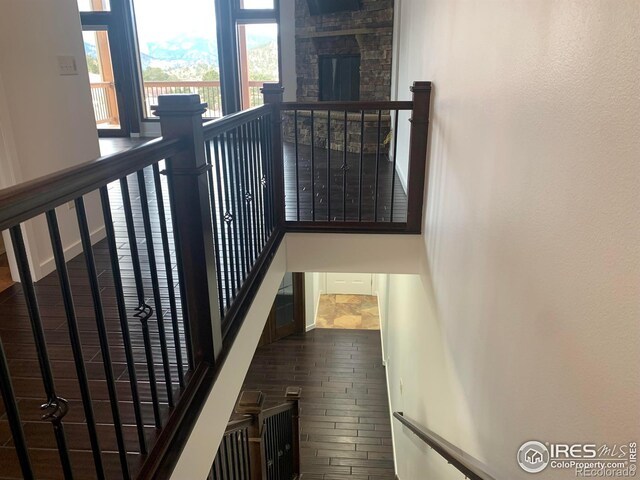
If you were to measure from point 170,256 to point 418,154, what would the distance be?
176cm

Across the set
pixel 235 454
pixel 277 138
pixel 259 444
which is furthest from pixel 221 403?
pixel 259 444

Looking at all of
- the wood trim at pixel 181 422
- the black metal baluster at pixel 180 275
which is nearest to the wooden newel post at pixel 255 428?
the wood trim at pixel 181 422

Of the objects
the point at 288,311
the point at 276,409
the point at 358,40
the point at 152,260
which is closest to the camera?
the point at 152,260

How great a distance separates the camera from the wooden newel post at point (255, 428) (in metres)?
3.73

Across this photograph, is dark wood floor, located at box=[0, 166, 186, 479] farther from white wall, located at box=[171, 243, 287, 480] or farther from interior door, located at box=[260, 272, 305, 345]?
interior door, located at box=[260, 272, 305, 345]

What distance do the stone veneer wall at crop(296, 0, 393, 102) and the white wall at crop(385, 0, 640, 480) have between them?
12.1 ft

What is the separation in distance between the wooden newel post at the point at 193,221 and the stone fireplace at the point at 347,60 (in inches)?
183

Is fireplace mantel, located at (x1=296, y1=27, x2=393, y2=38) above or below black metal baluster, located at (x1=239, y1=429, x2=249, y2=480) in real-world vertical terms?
above

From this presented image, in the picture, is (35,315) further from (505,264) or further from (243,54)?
(243,54)

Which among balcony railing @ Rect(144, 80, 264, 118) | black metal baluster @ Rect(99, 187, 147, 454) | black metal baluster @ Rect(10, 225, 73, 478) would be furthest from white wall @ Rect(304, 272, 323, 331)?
black metal baluster @ Rect(10, 225, 73, 478)

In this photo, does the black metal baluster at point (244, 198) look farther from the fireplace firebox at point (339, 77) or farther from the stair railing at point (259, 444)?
the fireplace firebox at point (339, 77)

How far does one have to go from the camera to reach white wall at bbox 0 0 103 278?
8.38ft

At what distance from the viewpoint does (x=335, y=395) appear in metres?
6.38

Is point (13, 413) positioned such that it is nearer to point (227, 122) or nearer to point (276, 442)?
point (227, 122)
